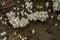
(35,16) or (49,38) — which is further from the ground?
(35,16)

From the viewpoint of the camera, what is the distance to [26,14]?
509cm

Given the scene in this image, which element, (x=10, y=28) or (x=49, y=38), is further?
(x=10, y=28)

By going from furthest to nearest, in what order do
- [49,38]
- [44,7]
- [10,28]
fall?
[44,7], [10,28], [49,38]

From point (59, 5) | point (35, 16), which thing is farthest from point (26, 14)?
point (59, 5)

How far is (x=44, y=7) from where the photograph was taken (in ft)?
17.3

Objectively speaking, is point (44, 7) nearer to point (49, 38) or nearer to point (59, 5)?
point (59, 5)

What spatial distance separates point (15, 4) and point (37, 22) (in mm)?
1025

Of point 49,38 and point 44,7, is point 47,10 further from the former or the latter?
point 49,38

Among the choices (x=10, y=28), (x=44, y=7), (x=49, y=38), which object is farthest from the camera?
(x=44, y=7)

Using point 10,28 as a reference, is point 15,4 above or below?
above

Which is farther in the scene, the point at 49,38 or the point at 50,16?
the point at 50,16

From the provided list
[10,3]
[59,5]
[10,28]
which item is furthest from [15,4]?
[59,5]

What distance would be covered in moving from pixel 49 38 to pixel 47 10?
3.32ft

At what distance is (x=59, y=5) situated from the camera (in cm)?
502
